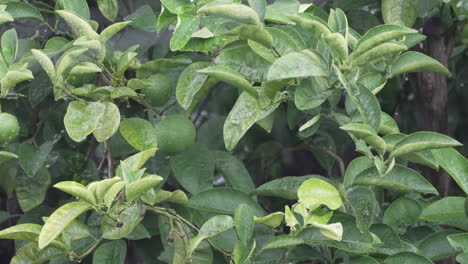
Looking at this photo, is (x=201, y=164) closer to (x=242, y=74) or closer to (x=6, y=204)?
(x=242, y=74)

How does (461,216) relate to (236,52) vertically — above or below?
below

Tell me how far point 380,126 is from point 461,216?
0.20m

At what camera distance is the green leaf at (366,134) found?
0.91m

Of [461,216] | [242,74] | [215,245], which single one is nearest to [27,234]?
[215,245]

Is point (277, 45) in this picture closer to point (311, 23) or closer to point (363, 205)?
point (311, 23)

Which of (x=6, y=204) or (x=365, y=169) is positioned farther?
(x=6, y=204)

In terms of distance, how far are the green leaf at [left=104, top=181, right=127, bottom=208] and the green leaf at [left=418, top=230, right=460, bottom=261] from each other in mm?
507

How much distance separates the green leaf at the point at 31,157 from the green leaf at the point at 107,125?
0.83 feet

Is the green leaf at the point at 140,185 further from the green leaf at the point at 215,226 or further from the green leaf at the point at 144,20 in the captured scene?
the green leaf at the point at 144,20

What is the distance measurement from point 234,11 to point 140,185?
249 millimetres

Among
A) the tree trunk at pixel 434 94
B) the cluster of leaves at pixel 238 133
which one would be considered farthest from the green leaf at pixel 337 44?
the tree trunk at pixel 434 94

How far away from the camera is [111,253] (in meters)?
1.17

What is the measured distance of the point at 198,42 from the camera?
1.05 m

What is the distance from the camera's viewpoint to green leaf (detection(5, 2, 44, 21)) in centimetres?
120
